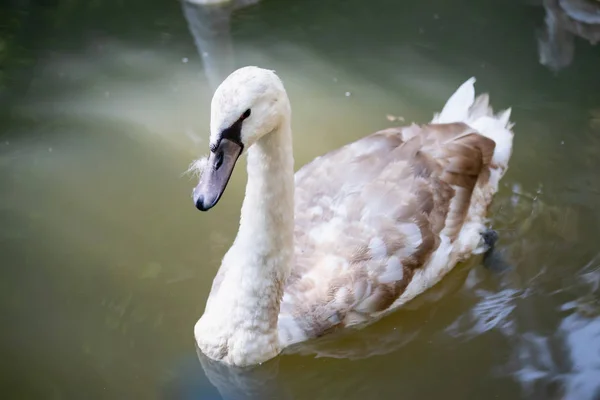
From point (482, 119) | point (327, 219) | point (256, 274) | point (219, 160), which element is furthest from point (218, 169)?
point (482, 119)

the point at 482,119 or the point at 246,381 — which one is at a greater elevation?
the point at 482,119

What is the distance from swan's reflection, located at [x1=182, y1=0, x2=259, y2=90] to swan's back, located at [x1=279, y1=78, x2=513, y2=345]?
5.41 feet

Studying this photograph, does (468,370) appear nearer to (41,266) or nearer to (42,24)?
(41,266)

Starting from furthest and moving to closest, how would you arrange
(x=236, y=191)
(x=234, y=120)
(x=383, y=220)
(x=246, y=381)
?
1. (x=236, y=191)
2. (x=383, y=220)
3. (x=246, y=381)
4. (x=234, y=120)

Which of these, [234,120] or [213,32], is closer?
[234,120]

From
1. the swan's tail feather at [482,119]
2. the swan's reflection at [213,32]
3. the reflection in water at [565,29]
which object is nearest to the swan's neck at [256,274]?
the swan's tail feather at [482,119]

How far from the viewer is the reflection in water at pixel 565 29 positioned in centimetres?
533

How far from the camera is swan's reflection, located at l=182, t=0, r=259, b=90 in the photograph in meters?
5.15

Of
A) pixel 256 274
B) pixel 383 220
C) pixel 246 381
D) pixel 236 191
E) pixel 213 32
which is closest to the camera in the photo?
pixel 256 274

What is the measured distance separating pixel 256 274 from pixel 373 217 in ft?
2.25

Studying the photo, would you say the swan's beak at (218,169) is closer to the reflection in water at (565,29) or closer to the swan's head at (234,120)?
Result: the swan's head at (234,120)

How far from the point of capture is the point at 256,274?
2.97m

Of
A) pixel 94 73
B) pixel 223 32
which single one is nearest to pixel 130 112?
pixel 94 73

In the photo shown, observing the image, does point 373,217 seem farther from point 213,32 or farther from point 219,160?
point 213,32
